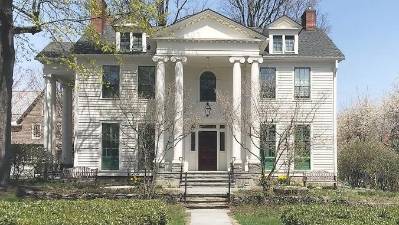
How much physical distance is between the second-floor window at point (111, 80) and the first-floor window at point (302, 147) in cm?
1009

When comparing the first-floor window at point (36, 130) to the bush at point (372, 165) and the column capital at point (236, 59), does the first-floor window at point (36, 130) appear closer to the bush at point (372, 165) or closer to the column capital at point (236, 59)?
the column capital at point (236, 59)

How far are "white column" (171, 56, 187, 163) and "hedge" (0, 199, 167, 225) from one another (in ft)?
45.2

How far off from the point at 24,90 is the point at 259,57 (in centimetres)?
3602

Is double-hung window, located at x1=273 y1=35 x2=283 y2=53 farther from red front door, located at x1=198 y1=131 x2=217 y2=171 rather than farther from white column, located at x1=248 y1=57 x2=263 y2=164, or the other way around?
red front door, located at x1=198 y1=131 x2=217 y2=171

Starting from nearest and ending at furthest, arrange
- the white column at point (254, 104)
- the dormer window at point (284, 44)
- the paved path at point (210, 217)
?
1. the paved path at point (210, 217)
2. the white column at point (254, 104)
3. the dormer window at point (284, 44)

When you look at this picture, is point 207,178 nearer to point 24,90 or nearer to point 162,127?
point 162,127

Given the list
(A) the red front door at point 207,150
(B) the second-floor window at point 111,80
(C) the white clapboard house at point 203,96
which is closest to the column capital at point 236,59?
(C) the white clapboard house at point 203,96

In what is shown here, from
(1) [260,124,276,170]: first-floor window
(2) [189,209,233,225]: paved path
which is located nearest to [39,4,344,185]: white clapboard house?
(1) [260,124,276,170]: first-floor window

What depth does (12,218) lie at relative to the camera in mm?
9555

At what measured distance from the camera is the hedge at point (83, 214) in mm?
9578

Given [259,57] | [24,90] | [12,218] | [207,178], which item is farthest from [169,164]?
Answer: [24,90]

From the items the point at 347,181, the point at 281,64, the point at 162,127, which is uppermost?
the point at 281,64

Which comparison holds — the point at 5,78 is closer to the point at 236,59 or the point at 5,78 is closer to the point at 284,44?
the point at 236,59

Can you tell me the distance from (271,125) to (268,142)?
1.04 m
